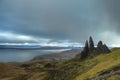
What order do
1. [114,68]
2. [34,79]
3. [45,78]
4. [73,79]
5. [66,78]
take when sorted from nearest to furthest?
[114,68]
[73,79]
[66,78]
[45,78]
[34,79]

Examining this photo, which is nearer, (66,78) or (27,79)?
(66,78)

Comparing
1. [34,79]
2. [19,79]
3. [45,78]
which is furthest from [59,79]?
[19,79]

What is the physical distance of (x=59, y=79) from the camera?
128 m

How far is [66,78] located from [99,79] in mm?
56036

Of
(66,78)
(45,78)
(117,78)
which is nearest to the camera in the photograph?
(117,78)

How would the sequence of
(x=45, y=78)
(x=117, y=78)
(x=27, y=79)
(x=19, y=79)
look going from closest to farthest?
(x=117, y=78) → (x=45, y=78) → (x=27, y=79) → (x=19, y=79)

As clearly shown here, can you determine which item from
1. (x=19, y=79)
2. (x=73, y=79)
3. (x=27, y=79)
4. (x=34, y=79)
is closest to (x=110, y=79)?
(x=73, y=79)

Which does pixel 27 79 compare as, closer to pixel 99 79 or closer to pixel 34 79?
pixel 34 79

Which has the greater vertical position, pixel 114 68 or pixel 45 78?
pixel 114 68

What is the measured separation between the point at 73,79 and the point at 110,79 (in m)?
56.2

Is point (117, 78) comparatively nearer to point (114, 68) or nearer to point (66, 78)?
point (114, 68)

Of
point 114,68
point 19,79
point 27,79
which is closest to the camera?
point 114,68

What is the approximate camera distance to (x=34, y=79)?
6850 inches

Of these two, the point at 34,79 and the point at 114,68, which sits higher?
the point at 114,68
